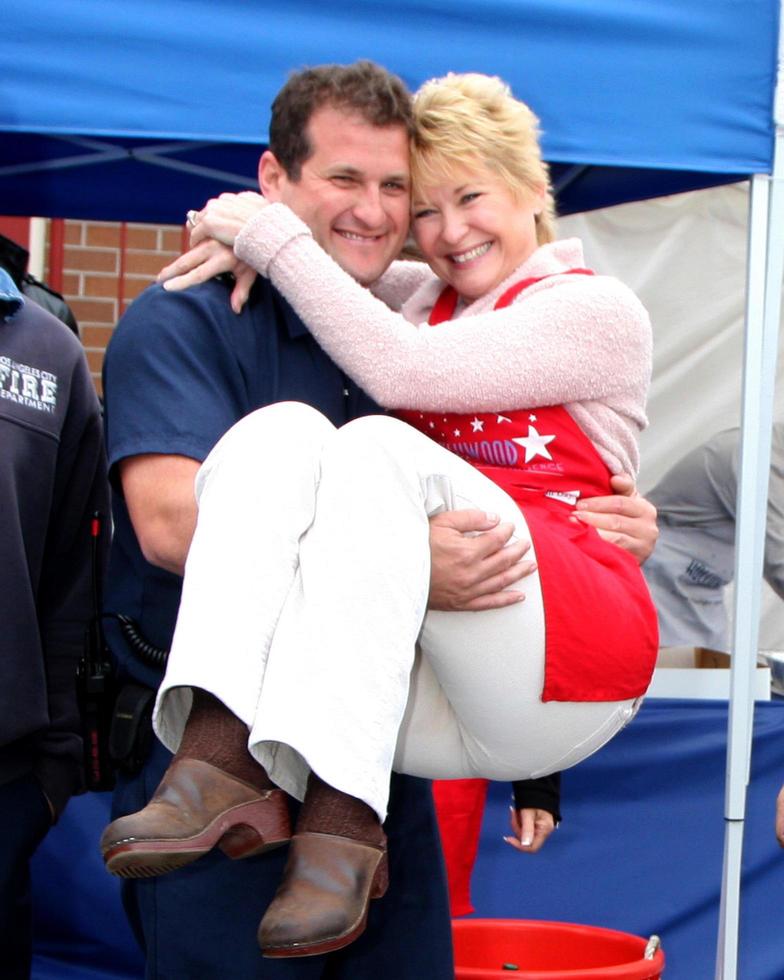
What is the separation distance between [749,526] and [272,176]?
1203 millimetres

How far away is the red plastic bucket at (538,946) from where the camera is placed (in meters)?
3.04

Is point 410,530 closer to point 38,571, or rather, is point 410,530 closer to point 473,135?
point 473,135

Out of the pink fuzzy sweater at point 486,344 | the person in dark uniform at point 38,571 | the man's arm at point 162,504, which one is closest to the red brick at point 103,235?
the person in dark uniform at point 38,571

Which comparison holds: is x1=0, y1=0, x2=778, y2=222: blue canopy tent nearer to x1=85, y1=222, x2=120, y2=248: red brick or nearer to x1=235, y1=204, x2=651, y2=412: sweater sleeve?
x1=235, y1=204, x2=651, y2=412: sweater sleeve

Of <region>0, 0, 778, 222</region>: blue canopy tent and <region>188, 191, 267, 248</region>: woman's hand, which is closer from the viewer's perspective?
<region>188, 191, 267, 248</region>: woman's hand

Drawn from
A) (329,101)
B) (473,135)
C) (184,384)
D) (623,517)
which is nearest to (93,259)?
(329,101)

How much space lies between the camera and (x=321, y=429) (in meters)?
1.73

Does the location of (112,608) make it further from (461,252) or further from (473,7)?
(473,7)

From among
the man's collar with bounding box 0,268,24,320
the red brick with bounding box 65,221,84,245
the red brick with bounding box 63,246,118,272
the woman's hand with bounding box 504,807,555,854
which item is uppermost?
the red brick with bounding box 65,221,84,245

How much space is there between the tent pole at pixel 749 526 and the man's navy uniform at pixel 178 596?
87 cm

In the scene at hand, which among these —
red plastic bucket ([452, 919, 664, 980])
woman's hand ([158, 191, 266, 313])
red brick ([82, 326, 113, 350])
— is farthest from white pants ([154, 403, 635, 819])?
red brick ([82, 326, 113, 350])

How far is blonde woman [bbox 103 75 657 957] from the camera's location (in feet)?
5.13

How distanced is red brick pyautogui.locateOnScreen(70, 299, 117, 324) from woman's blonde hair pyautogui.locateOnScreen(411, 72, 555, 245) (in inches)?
149

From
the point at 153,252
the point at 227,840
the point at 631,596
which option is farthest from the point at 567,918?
the point at 153,252
